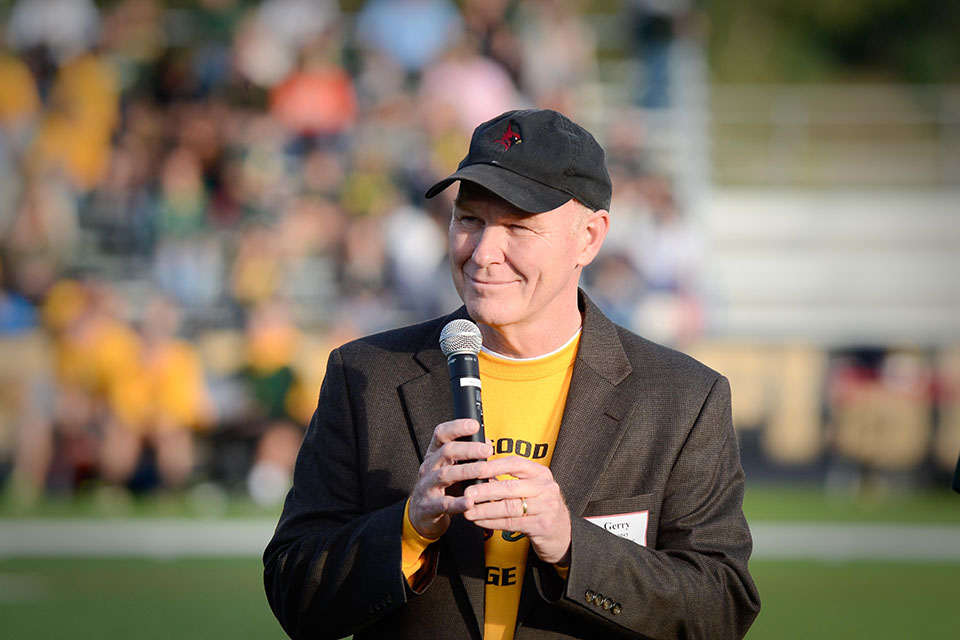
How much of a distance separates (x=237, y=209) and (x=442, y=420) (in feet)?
40.3

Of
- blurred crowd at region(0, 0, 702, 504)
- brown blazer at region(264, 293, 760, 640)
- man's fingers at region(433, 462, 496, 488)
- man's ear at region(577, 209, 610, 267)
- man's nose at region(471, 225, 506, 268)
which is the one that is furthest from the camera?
blurred crowd at region(0, 0, 702, 504)

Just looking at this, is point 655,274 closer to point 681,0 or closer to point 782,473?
point 782,473

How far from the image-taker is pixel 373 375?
324cm

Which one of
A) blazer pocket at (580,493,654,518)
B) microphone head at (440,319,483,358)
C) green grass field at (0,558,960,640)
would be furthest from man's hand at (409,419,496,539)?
green grass field at (0,558,960,640)

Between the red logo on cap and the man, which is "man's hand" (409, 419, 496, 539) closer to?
the man

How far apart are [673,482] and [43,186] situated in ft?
43.8

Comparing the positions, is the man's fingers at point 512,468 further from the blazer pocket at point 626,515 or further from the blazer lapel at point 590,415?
the blazer pocket at point 626,515

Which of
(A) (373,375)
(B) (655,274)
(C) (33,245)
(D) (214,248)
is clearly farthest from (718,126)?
(A) (373,375)

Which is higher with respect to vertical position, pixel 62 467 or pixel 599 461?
pixel 599 461

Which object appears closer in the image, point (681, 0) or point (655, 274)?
point (655, 274)

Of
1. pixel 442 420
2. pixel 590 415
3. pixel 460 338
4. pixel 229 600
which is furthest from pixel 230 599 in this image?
pixel 460 338

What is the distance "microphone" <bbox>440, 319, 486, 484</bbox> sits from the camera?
2.75 meters

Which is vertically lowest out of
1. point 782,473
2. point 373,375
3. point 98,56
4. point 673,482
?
point 782,473

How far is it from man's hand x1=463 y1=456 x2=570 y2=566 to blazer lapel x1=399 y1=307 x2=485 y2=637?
0.25 metres
